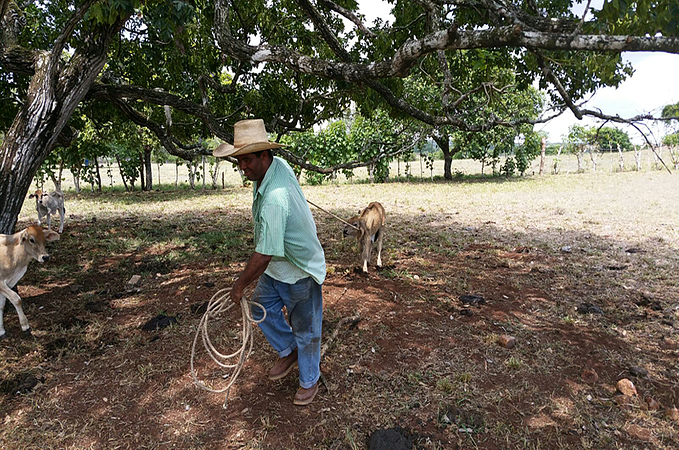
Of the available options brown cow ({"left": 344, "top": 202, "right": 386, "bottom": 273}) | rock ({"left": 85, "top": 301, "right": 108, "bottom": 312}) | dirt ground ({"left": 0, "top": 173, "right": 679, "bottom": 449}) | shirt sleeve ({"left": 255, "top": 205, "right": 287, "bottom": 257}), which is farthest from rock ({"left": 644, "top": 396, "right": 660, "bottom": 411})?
rock ({"left": 85, "top": 301, "right": 108, "bottom": 312})

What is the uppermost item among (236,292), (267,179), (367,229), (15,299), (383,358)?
(267,179)

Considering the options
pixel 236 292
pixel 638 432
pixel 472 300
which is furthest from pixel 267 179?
pixel 472 300

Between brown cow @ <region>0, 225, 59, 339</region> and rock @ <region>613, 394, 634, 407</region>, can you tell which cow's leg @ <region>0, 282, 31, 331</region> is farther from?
rock @ <region>613, 394, 634, 407</region>

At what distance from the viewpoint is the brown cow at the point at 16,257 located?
4.57 meters

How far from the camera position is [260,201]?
3129 millimetres

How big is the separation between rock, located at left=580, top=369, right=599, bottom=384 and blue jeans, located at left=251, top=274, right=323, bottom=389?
2545 millimetres

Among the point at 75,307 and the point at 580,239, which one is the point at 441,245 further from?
the point at 75,307

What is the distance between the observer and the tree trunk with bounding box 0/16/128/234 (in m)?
5.02

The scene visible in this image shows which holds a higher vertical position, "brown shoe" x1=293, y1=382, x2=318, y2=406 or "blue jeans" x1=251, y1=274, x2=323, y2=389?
"blue jeans" x1=251, y1=274, x2=323, y2=389

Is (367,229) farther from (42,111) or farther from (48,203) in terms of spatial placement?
(48,203)

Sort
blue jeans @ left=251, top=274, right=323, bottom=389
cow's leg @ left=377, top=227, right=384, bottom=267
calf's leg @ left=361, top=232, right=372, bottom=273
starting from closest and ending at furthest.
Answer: blue jeans @ left=251, top=274, right=323, bottom=389, calf's leg @ left=361, top=232, right=372, bottom=273, cow's leg @ left=377, top=227, right=384, bottom=267

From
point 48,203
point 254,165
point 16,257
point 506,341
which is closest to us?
point 254,165

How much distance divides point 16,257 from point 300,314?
3.83m

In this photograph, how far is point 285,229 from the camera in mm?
3061
